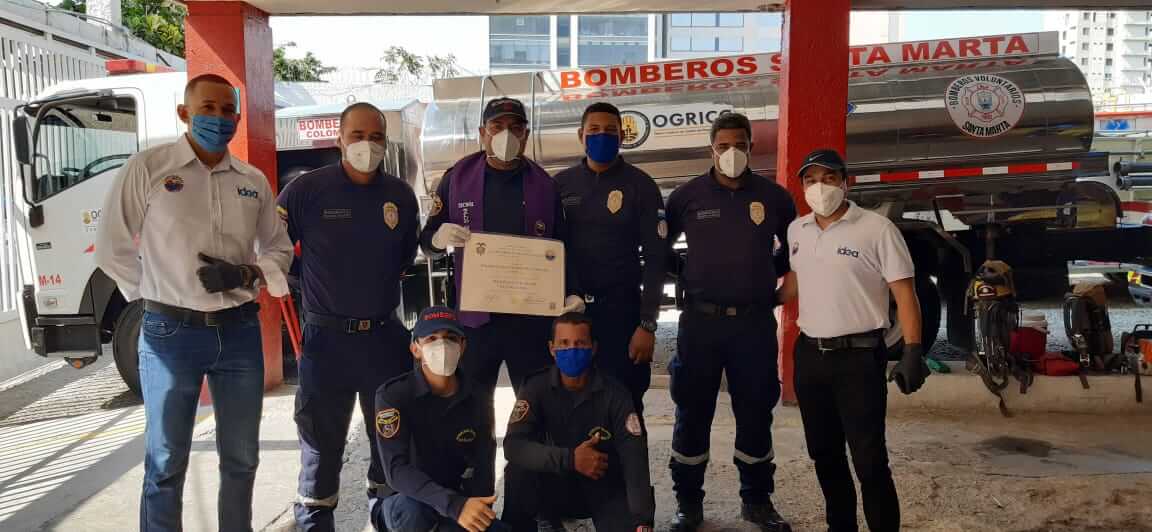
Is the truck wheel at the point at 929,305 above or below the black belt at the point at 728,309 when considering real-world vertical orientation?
below

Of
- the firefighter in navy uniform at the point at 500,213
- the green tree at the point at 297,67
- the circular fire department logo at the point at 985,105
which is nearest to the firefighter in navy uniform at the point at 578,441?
the firefighter in navy uniform at the point at 500,213

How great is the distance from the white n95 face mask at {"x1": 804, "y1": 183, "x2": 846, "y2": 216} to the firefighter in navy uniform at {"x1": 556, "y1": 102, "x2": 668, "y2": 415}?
0.76 metres

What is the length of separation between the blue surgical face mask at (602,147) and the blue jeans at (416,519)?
1.65m

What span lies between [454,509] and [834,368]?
1.55 metres

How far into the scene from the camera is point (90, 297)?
21.2ft

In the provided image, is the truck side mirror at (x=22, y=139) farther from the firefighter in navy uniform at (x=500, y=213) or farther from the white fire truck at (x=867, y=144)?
the firefighter in navy uniform at (x=500, y=213)

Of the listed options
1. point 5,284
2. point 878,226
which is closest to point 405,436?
point 878,226

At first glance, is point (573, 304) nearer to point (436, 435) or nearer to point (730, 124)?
point (436, 435)

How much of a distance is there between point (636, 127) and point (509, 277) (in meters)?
3.92

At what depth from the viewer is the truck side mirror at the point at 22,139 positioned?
6.17 metres

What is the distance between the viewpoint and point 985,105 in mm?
6957

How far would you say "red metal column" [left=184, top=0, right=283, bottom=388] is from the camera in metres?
5.94

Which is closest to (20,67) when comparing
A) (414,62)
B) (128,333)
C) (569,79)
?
(128,333)

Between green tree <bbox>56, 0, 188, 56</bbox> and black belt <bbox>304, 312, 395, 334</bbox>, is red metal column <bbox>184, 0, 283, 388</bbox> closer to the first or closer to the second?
black belt <bbox>304, 312, 395, 334</bbox>
